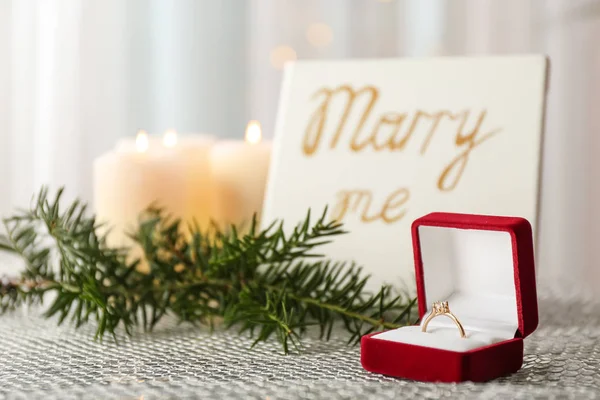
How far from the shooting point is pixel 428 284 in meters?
0.44

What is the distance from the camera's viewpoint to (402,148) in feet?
1.92

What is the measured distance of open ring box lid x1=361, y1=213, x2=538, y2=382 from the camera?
1.23ft

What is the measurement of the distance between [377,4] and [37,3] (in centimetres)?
55

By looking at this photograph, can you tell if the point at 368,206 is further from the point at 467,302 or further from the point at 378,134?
the point at 467,302

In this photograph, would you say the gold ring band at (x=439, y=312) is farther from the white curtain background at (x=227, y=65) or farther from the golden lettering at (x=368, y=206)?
the white curtain background at (x=227, y=65)

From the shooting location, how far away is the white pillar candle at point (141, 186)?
627mm

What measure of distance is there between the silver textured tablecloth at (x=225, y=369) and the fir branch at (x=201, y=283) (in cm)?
2

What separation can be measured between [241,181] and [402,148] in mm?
150

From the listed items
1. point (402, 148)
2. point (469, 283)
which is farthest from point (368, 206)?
point (469, 283)

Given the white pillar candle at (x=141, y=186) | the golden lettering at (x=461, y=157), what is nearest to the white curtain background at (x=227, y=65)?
the white pillar candle at (x=141, y=186)

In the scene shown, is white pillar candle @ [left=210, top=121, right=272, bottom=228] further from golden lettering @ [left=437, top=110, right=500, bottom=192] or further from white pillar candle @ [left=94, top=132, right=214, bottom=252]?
golden lettering @ [left=437, top=110, right=500, bottom=192]

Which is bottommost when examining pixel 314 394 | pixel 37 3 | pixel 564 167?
pixel 314 394

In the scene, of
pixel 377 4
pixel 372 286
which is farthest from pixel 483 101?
pixel 377 4

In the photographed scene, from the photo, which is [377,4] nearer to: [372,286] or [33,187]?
[33,187]
